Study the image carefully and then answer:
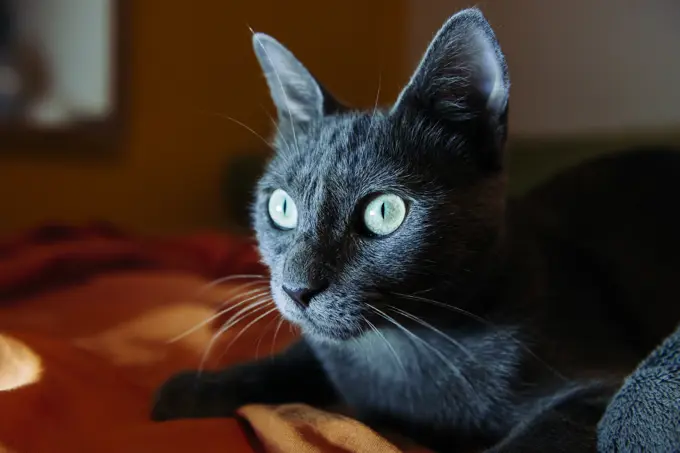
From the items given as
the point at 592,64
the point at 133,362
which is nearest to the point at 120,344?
the point at 133,362

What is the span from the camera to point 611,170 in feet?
Answer: 4.03

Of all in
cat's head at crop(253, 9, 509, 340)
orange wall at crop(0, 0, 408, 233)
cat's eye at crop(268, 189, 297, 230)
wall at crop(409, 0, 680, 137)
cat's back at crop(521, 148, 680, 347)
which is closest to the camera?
cat's head at crop(253, 9, 509, 340)

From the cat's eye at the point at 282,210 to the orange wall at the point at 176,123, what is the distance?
1.37 metres

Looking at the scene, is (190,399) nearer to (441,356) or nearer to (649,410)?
(441,356)

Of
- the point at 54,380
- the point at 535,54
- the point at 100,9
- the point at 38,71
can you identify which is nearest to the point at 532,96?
the point at 535,54

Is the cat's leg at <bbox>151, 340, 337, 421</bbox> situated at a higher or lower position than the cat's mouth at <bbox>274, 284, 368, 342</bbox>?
lower

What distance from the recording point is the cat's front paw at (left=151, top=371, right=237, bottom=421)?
795 millimetres

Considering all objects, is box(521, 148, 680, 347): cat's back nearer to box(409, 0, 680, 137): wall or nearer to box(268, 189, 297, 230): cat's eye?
box(268, 189, 297, 230): cat's eye

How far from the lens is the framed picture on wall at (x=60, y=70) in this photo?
2.07 m

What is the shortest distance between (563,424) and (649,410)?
0.32 ft

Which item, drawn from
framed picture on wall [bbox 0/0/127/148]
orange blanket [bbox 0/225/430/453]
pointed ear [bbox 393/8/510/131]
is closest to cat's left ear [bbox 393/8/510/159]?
pointed ear [bbox 393/8/510/131]

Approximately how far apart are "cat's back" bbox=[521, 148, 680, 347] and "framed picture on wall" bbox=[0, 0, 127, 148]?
1.56 metres

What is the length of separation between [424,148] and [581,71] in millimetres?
1471

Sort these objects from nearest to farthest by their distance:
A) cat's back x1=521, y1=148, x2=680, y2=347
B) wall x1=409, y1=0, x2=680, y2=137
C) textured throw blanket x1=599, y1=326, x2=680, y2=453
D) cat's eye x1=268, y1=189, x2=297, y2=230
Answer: textured throw blanket x1=599, y1=326, x2=680, y2=453 < cat's eye x1=268, y1=189, x2=297, y2=230 < cat's back x1=521, y1=148, x2=680, y2=347 < wall x1=409, y1=0, x2=680, y2=137
